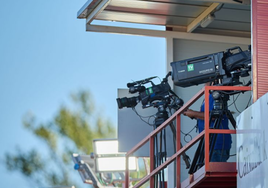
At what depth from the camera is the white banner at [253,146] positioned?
8.45 meters

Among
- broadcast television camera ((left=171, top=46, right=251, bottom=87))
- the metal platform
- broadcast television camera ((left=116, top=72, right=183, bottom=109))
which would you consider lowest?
the metal platform

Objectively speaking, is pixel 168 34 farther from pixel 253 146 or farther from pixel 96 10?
pixel 253 146

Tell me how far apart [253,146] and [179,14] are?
5.33 m

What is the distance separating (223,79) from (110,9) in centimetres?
381

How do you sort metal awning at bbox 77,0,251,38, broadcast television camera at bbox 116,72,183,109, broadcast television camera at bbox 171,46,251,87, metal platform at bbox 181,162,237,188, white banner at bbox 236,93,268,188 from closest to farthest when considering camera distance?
white banner at bbox 236,93,268,188 < metal platform at bbox 181,162,237,188 < broadcast television camera at bbox 171,46,251,87 < broadcast television camera at bbox 116,72,183,109 < metal awning at bbox 77,0,251,38

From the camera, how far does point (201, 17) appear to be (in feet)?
45.1

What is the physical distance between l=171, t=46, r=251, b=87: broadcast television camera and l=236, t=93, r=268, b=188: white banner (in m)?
0.87

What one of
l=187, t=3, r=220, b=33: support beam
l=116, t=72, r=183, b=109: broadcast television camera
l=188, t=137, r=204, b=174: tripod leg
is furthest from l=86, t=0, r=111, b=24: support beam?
l=188, t=137, r=204, b=174: tripod leg

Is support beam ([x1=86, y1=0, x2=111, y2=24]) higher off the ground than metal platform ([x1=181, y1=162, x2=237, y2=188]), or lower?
higher

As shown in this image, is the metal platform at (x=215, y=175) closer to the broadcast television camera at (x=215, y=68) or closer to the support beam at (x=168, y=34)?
the broadcast television camera at (x=215, y=68)

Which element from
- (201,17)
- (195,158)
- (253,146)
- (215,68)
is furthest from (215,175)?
(201,17)

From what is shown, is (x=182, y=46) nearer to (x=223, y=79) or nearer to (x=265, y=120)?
(x=223, y=79)

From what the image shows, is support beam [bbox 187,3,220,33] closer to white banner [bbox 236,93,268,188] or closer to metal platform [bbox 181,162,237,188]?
metal platform [bbox 181,162,237,188]

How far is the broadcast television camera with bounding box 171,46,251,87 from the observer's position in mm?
10266
